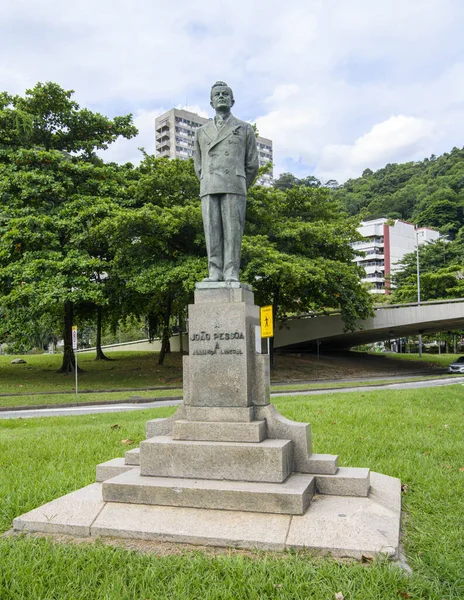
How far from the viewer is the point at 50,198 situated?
889 inches

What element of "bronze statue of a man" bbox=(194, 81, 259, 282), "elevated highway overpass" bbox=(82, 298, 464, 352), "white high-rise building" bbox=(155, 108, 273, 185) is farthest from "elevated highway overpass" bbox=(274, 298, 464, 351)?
"white high-rise building" bbox=(155, 108, 273, 185)

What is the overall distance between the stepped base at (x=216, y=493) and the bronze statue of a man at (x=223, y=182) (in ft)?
7.44

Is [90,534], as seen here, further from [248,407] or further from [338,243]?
[338,243]

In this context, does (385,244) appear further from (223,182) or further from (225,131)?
(223,182)

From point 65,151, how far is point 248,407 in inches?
861

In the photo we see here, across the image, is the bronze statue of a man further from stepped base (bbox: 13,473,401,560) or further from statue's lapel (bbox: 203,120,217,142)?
stepped base (bbox: 13,473,401,560)

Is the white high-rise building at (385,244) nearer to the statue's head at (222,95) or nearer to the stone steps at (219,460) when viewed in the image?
the statue's head at (222,95)

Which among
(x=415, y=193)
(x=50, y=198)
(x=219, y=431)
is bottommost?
(x=219, y=431)

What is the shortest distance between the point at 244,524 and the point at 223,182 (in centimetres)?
364

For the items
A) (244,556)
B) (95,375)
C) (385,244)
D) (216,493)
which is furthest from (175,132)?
(244,556)

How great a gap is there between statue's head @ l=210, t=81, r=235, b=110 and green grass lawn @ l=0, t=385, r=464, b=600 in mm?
4437

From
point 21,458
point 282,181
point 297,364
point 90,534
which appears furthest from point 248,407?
point 282,181

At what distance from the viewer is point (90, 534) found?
4.48 m

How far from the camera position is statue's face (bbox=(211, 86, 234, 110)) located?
6341 mm
